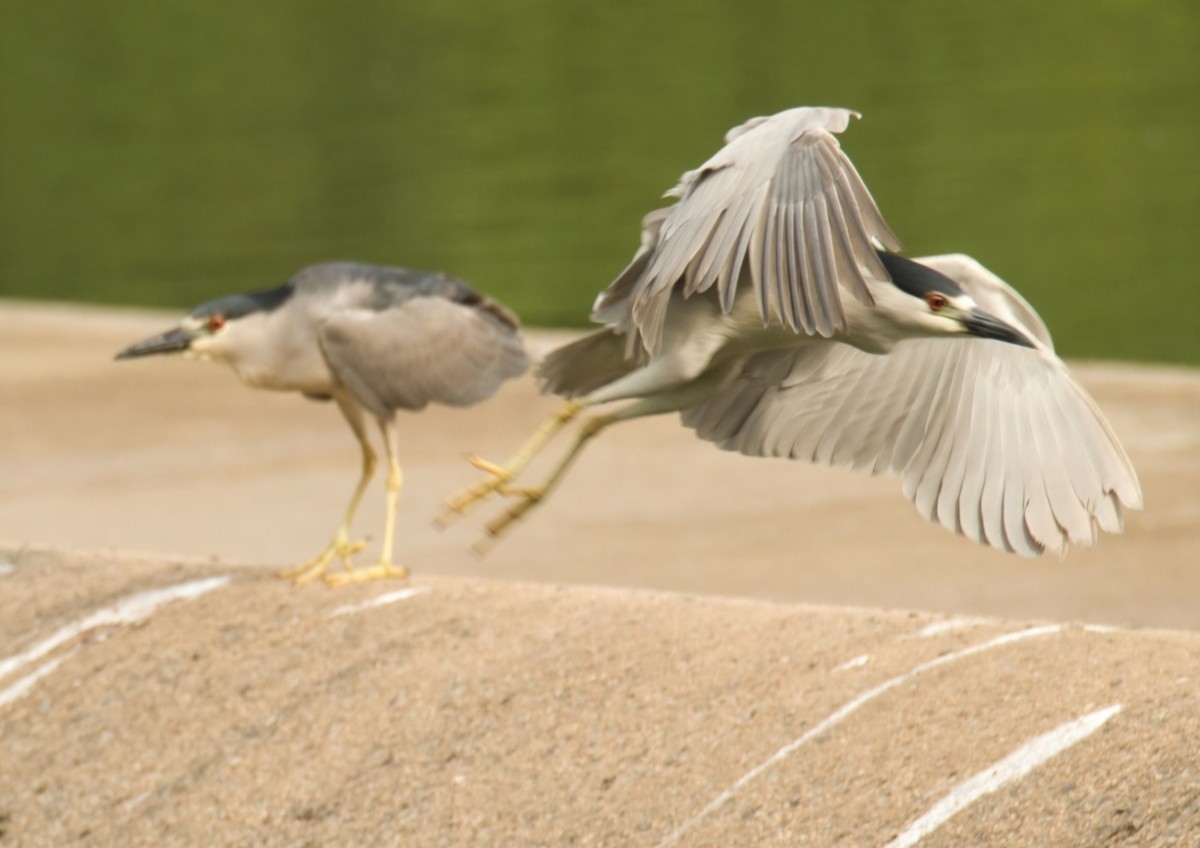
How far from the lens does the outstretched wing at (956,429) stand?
13.7 feet

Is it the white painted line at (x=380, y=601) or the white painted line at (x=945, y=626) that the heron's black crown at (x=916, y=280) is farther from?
the white painted line at (x=380, y=601)

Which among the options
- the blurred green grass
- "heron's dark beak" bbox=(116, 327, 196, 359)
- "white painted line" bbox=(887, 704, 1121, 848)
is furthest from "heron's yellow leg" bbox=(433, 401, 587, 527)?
the blurred green grass

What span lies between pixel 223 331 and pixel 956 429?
245 cm

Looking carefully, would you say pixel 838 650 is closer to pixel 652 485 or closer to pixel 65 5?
pixel 652 485

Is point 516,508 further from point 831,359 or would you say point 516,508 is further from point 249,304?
point 249,304

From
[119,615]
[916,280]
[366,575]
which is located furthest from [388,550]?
[916,280]

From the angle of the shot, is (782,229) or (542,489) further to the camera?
(542,489)

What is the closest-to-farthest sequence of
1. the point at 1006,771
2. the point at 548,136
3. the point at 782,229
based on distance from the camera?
the point at 782,229
the point at 1006,771
the point at 548,136

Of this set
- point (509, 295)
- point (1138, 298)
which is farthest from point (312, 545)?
point (1138, 298)

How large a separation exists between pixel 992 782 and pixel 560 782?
951 mm

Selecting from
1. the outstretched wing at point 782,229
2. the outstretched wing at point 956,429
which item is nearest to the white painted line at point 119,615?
the outstretched wing at point 956,429

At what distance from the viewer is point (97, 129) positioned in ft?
81.8

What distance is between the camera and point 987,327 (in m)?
3.95

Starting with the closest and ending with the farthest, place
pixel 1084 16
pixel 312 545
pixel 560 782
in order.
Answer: pixel 560 782
pixel 312 545
pixel 1084 16
